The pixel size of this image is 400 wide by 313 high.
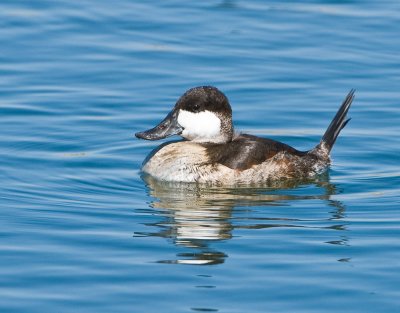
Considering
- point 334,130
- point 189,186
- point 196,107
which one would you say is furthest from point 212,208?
point 334,130

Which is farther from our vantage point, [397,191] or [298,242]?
[397,191]

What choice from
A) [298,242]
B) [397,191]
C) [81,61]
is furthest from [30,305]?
[81,61]

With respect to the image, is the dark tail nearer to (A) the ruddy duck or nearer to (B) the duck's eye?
(A) the ruddy duck

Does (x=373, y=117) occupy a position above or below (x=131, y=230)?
above

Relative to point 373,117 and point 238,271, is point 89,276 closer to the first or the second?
point 238,271

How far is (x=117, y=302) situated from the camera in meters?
7.94

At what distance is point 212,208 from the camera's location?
1038cm

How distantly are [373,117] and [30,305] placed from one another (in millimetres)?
6232

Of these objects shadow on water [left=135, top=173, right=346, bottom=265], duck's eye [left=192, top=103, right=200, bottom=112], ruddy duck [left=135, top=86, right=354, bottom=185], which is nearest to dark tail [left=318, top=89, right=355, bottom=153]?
ruddy duck [left=135, top=86, right=354, bottom=185]

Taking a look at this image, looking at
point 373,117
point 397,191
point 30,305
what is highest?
point 373,117

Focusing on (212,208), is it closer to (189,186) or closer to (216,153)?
(189,186)

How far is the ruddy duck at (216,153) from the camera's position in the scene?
11281 mm

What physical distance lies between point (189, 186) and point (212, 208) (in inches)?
36.5

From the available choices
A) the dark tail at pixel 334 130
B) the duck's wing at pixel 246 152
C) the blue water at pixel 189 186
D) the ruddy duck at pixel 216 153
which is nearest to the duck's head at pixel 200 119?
the ruddy duck at pixel 216 153
